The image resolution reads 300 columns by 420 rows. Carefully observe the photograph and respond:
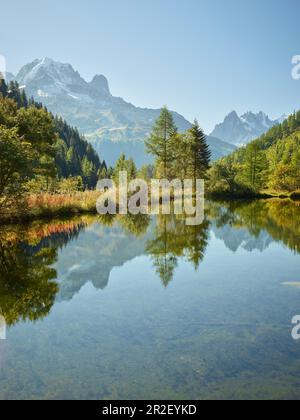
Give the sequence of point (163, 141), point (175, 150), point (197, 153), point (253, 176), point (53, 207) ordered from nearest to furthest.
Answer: point (53, 207)
point (163, 141)
point (175, 150)
point (197, 153)
point (253, 176)

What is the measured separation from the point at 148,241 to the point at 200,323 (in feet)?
30.1

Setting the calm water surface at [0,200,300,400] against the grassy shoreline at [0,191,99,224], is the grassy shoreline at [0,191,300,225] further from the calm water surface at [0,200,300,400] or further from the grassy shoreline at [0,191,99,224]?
the calm water surface at [0,200,300,400]

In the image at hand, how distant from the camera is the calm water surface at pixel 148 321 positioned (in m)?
4.80

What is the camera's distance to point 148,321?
7.04 metres

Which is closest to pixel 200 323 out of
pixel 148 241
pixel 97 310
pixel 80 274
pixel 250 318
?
pixel 250 318

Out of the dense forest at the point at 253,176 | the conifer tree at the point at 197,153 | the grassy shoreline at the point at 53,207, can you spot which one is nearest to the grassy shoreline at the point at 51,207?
the grassy shoreline at the point at 53,207

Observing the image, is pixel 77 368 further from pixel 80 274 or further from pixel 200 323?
pixel 80 274

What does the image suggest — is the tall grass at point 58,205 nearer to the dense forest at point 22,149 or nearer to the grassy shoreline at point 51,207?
the grassy shoreline at point 51,207

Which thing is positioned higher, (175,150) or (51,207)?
(175,150)

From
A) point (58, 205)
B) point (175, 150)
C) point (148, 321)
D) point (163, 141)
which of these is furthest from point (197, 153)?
point (148, 321)

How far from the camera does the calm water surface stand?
4.80 meters

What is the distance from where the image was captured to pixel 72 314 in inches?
294

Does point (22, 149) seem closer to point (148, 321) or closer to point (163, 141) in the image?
point (148, 321)

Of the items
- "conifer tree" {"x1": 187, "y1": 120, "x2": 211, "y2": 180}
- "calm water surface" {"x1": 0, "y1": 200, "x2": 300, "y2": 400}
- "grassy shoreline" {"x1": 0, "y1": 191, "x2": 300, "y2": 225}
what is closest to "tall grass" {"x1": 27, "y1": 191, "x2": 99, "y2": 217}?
"grassy shoreline" {"x1": 0, "y1": 191, "x2": 300, "y2": 225}
